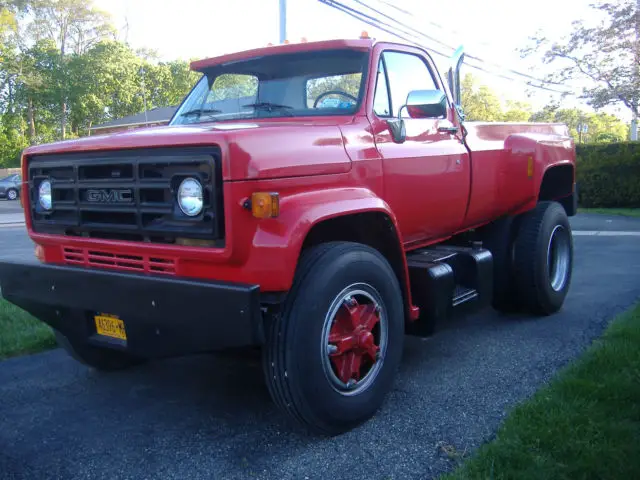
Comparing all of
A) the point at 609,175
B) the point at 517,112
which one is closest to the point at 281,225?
the point at 609,175

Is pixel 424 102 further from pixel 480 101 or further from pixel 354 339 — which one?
pixel 480 101

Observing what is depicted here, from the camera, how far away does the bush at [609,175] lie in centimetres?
1747

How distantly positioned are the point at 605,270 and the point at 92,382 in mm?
6207

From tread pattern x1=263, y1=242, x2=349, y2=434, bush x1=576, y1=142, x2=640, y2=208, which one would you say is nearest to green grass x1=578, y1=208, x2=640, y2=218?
bush x1=576, y1=142, x2=640, y2=208

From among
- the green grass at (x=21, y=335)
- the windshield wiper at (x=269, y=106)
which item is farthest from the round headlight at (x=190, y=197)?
the green grass at (x=21, y=335)

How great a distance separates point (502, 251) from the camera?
5.44 m

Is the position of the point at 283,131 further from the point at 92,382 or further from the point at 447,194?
the point at 92,382

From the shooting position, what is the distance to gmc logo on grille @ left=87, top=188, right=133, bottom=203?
10.7 feet

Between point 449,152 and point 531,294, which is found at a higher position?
point 449,152

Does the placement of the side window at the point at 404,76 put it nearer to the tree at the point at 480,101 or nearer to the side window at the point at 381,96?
the side window at the point at 381,96

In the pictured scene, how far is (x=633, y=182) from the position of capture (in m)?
17.5

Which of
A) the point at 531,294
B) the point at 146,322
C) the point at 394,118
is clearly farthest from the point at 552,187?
the point at 146,322

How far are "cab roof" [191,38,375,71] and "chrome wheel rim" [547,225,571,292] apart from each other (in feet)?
9.51

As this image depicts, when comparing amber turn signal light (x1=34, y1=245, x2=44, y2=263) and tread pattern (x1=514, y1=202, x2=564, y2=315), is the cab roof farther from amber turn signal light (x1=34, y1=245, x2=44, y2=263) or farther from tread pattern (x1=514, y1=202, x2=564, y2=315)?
tread pattern (x1=514, y1=202, x2=564, y2=315)
